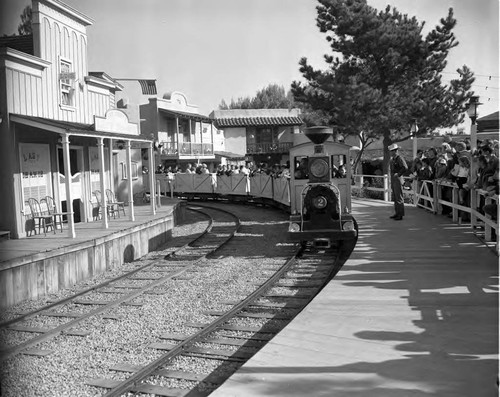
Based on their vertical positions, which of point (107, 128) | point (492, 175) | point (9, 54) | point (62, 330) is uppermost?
point (9, 54)

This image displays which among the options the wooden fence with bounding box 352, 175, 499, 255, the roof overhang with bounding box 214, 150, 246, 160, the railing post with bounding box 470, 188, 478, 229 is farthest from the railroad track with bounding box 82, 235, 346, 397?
the roof overhang with bounding box 214, 150, 246, 160

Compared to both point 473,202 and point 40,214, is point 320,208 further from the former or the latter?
point 40,214

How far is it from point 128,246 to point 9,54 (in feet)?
15.8

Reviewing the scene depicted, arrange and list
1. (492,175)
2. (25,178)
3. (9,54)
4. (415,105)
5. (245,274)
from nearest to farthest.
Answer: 1. (492,175)
2. (245,274)
3. (9,54)
4. (25,178)
5. (415,105)

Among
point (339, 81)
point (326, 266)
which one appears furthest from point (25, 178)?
point (339, 81)

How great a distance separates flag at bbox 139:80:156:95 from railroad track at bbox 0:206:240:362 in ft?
92.7

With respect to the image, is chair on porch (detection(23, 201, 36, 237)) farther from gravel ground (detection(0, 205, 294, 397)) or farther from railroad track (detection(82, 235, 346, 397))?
railroad track (detection(82, 235, 346, 397))

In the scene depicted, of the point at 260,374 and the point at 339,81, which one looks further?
the point at 339,81

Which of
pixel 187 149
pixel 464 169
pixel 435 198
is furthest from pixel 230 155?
pixel 464 169

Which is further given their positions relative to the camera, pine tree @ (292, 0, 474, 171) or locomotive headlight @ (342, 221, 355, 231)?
pine tree @ (292, 0, 474, 171)

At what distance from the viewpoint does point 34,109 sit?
13.1 m

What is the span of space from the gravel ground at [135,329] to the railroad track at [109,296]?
9 cm

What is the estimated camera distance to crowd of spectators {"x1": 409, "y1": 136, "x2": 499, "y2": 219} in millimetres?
9609

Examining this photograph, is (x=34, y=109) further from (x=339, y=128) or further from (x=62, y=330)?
(x=339, y=128)
